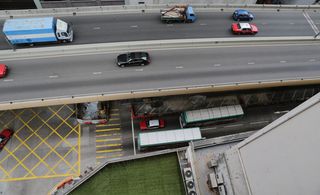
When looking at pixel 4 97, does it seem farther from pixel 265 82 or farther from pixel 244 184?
pixel 265 82

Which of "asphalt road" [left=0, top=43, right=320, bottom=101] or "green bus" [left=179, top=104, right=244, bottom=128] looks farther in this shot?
"green bus" [left=179, top=104, right=244, bottom=128]

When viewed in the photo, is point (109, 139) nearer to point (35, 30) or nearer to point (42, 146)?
point (42, 146)

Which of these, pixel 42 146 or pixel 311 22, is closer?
pixel 42 146

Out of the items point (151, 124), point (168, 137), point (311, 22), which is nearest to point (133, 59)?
point (151, 124)

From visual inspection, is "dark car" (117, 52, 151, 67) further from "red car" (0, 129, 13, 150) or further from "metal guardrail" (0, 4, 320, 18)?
"red car" (0, 129, 13, 150)

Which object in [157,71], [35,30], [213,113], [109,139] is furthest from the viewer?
[213,113]

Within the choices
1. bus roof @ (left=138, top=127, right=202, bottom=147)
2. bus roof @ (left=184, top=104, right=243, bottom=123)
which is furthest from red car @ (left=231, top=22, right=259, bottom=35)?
bus roof @ (left=138, top=127, right=202, bottom=147)

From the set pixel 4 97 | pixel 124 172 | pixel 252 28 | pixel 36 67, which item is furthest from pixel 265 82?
pixel 4 97
